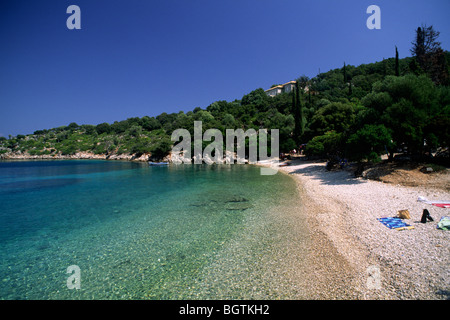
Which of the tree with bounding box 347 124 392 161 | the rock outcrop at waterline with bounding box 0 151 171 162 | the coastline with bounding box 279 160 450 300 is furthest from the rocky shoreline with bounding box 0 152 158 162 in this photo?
the coastline with bounding box 279 160 450 300

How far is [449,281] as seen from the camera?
18.6 ft

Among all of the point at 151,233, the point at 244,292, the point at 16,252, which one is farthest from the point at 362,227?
the point at 16,252

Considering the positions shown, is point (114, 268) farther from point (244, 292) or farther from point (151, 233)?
point (244, 292)

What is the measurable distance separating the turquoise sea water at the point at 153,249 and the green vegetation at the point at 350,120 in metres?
12.3

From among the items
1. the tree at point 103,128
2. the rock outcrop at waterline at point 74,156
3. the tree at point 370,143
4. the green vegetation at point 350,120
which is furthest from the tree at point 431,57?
the tree at point 103,128

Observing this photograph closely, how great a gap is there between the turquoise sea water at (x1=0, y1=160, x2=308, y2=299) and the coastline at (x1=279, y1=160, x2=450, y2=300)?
127 centimetres

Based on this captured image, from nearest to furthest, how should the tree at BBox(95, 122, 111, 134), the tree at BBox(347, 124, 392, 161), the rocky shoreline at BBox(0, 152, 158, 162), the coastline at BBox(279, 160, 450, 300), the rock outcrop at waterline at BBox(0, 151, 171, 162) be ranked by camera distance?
1. the coastline at BBox(279, 160, 450, 300)
2. the tree at BBox(347, 124, 392, 161)
3. the rock outcrop at waterline at BBox(0, 151, 171, 162)
4. the rocky shoreline at BBox(0, 152, 158, 162)
5. the tree at BBox(95, 122, 111, 134)

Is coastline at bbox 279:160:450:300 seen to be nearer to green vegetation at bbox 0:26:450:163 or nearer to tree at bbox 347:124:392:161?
tree at bbox 347:124:392:161

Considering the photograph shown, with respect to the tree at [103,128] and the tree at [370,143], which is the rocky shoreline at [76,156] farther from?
the tree at [370,143]

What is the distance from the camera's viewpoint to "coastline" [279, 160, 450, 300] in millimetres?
5875

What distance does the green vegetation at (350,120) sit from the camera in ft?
61.0

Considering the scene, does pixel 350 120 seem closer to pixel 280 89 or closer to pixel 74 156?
pixel 280 89

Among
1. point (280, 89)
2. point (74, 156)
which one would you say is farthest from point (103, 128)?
point (280, 89)
